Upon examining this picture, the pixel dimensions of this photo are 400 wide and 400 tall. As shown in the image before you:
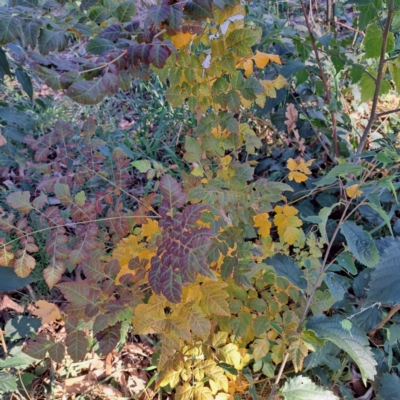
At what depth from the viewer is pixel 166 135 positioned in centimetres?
238

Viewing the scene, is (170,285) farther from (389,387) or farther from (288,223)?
(389,387)

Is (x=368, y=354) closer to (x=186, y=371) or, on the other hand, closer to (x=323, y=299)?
(x=323, y=299)

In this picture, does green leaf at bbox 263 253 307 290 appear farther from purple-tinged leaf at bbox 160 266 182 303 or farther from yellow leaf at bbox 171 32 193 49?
yellow leaf at bbox 171 32 193 49

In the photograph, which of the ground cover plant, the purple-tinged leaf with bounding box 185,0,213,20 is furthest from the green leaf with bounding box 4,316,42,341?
the purple-tinged leaf with bounding box 185,0,213,20

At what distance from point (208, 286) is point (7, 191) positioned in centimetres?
150

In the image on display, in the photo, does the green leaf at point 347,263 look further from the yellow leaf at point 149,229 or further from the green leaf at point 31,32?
the green leaf at point 31,32

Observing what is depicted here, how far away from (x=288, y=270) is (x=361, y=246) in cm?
25

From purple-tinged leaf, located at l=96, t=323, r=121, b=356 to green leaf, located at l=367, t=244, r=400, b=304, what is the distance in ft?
2.12

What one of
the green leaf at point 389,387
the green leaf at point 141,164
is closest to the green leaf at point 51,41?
the green leaf at point 141,164

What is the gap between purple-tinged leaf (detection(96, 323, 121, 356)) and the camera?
90 centimetres

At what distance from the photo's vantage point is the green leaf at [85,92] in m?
0.65

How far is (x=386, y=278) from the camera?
1.00m

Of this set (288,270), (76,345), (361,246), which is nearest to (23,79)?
(76,345)

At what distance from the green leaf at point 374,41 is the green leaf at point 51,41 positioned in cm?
98
